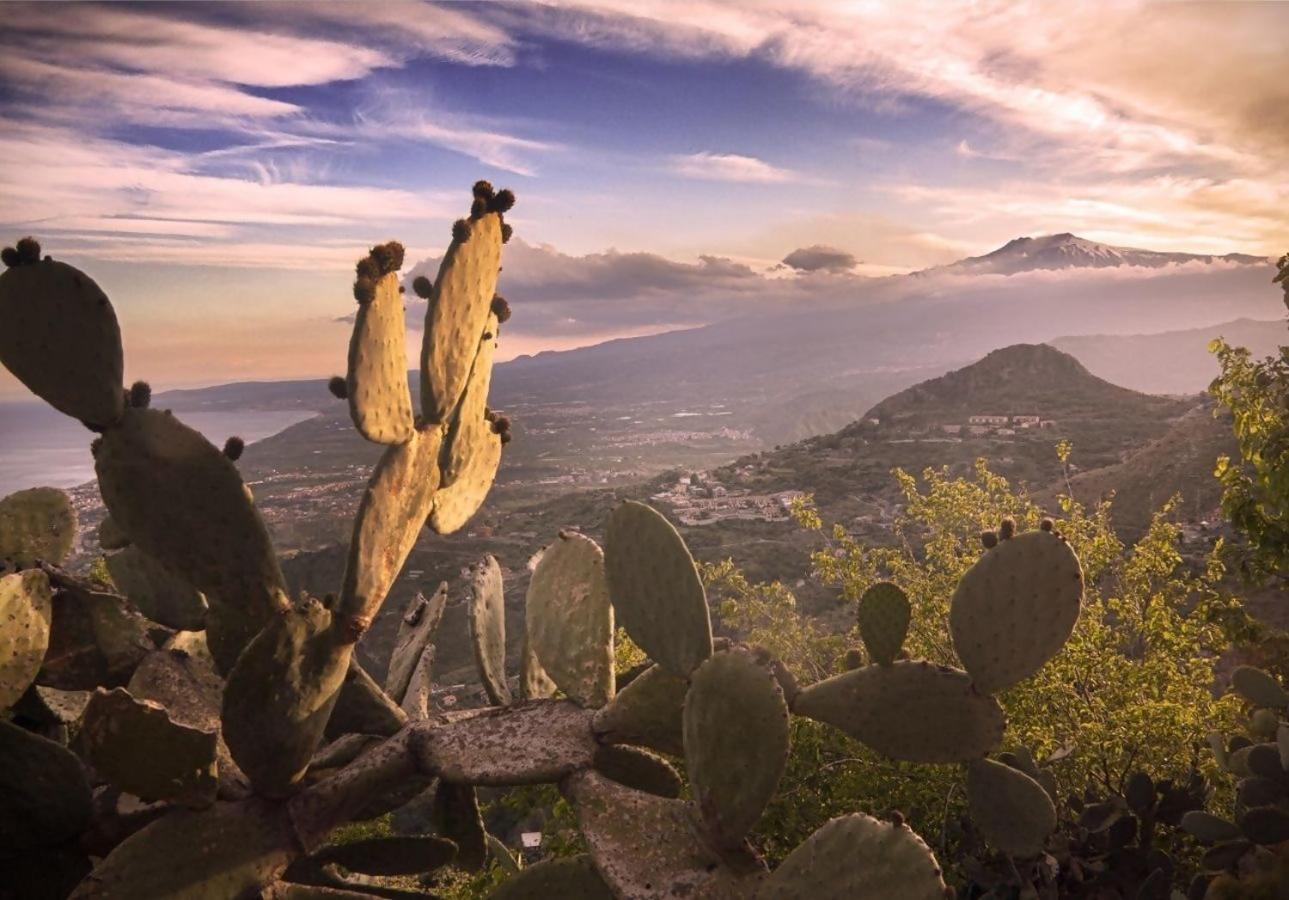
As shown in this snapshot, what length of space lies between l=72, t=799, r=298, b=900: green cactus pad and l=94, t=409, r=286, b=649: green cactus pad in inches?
18.6

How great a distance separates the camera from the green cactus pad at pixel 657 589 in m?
2.06

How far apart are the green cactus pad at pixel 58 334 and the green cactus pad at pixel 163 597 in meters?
0.80

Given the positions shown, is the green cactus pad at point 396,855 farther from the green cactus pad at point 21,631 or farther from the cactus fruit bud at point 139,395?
the cactus fruit bud at point 139,395

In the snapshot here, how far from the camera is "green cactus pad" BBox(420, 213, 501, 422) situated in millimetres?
2301

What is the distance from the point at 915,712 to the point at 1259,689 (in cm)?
372

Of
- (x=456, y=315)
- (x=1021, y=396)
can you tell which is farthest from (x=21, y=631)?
(x=1021, y=396)

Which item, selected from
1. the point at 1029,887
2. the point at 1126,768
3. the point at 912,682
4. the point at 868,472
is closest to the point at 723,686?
the point at 912,682

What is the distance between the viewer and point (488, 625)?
2.79m

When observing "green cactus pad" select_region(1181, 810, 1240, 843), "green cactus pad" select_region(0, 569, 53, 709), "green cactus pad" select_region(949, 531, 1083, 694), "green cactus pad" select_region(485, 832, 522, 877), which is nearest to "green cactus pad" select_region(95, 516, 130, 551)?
"green cactus pad" select_region(0, 569, 53, 709)

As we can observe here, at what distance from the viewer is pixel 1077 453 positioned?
1907 inches

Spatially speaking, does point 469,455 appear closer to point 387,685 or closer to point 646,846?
point 387,685

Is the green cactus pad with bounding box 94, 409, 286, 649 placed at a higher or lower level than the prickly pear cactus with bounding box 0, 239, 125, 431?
lower

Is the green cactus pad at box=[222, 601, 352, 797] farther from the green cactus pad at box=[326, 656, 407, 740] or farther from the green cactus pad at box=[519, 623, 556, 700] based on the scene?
the green cactus pad at box=[519, 623, 556, 700]

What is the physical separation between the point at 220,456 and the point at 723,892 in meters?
1.46
